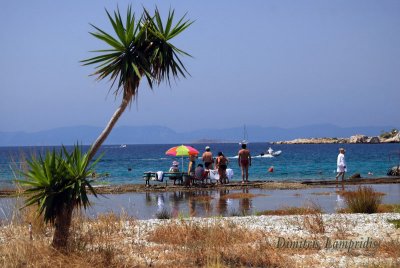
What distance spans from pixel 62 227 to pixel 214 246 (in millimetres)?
2570

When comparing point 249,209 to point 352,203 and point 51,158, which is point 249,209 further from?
point 51,158

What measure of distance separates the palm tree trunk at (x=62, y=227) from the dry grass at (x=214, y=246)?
161 centimetres

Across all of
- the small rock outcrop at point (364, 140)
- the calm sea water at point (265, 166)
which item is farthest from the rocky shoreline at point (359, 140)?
the calm sea water at point (265, 166)

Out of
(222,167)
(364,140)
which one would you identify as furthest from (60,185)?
(364,140)

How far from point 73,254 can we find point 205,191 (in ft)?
53.9

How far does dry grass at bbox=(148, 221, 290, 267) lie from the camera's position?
29.3 ft

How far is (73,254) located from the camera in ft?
28.0

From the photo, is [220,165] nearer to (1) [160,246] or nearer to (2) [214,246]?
(1) [160,246]

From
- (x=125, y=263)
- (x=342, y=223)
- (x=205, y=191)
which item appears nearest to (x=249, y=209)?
(x=342, y=223)

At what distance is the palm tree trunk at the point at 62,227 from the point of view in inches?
347

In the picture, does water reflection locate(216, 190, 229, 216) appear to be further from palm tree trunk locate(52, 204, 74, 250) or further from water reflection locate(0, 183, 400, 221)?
palm tree trunk locate(52, 204, 74, 250)

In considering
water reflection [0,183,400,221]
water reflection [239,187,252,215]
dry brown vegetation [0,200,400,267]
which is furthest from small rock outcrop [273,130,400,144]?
dry brown vegetation [0,200,400,267]

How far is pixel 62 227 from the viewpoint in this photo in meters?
8.83

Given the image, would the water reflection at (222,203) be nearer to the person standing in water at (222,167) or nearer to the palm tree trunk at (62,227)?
the person standing in water at (222,167)
